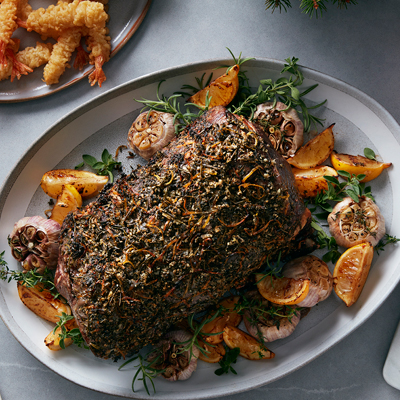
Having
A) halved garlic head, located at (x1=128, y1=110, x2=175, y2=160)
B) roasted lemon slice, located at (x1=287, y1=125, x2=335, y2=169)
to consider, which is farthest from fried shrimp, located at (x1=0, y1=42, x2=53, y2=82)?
roasted lemon slice, located at (x1=287, y1=125, x2=335, y2=169)

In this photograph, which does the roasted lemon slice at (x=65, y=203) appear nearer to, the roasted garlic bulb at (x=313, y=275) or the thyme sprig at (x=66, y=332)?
the thyme sprig at (x=66, y=332)

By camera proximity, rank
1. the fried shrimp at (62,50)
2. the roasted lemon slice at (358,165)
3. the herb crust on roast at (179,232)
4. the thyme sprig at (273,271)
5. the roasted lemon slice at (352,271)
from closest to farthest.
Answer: the herb crust on roast at (179,232)
the thyme sprig at (273,271)
the roasted lemon slice at (352,271)
the roasted lemon slice at (358,165)
the fried shrimp at (62,50)

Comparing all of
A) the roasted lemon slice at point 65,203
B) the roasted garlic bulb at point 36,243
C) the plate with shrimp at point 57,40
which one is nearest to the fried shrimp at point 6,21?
the plate with shrimp at point 57,40

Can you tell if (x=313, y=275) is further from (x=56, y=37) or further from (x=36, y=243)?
(x=56, y=37)

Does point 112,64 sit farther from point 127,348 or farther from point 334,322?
point 334,322

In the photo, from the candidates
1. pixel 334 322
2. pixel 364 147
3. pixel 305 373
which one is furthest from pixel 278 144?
pixel 305 373

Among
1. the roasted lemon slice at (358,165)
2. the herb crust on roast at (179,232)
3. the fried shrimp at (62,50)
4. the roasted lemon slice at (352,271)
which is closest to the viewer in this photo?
the herb crust on roast at (179,232)
